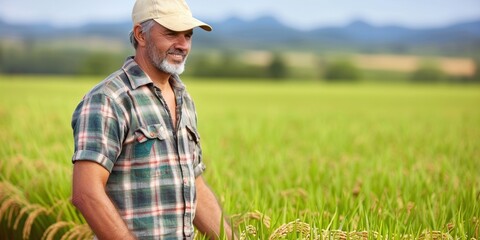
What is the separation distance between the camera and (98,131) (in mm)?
2826

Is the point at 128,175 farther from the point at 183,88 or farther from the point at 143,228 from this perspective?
the point at 183,88

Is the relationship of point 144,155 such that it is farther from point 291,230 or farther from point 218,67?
point 218,67

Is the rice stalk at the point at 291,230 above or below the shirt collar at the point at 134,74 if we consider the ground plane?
below

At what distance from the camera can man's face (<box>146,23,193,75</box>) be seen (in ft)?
9.91

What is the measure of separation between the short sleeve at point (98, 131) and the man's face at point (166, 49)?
294mm

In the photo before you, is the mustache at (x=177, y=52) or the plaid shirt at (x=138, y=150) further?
the mustache at (x=177, y=52)

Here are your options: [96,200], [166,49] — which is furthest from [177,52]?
[96,200]

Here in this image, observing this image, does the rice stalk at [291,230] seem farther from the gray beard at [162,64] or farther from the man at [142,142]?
the gray beard at [162,64]

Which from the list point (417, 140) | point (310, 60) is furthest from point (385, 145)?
point (310, 60)

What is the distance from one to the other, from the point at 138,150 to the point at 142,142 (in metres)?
0.04

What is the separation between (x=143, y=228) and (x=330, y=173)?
3032 mm

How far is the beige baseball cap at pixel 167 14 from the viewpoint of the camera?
2.98 meters

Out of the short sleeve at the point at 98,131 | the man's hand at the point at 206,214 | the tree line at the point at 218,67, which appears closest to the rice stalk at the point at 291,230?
the man's hand at the point at 206,214

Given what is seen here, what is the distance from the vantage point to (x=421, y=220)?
13.9 ft
